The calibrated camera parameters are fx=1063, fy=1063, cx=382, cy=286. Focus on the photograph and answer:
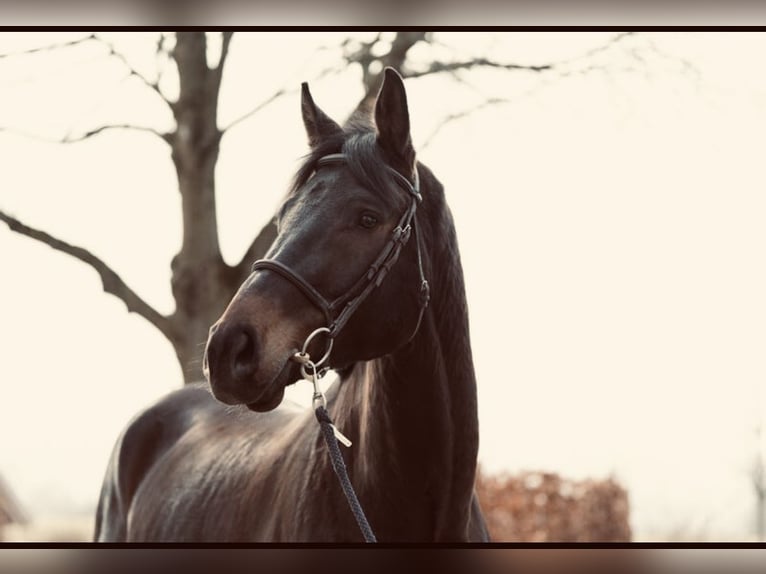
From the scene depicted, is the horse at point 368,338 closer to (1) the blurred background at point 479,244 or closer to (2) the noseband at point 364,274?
(2) the noseband at point 364,274

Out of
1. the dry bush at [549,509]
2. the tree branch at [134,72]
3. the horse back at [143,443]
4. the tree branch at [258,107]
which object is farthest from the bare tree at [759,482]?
the tree branch at [134,72]

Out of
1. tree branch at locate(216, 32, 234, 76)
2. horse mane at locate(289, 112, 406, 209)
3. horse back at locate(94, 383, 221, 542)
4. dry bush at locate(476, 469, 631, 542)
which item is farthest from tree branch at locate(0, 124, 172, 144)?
horse mane at locate(289, 112, 406, 209)

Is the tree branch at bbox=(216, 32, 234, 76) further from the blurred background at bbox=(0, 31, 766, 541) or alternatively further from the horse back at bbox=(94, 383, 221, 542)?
the horse back at bbox=(94, 383, 221, 542)

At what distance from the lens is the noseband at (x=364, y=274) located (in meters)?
2.37

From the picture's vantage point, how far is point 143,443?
13.2ft

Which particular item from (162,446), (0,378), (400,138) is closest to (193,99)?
(0,378)

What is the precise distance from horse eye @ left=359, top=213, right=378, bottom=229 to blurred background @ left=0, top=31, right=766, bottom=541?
3171 millimetres

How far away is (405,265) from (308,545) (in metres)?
0.72

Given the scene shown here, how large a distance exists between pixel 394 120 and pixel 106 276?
3808 millimetres

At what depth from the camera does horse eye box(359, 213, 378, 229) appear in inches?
97.1

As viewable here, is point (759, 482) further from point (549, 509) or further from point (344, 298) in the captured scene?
point (344, 298)

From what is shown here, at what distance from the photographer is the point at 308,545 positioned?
258 cm

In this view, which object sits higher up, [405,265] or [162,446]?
[405,265]

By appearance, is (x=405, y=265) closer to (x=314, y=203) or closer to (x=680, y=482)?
(x=314, y=203)
